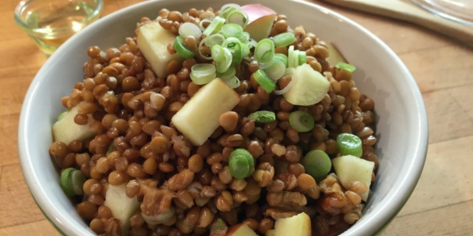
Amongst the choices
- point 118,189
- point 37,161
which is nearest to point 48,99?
point 37,161

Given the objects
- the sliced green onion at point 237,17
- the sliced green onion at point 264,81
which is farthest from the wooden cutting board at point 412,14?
the sliced green onion at point 264,81

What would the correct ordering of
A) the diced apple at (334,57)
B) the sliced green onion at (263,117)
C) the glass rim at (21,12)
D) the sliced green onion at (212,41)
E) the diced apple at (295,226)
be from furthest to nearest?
the glass rim at (21,12)
the diced apple at (334,57)
the sliced green onion at (212,41)
the sliced green onion at (263,117)
the diced apple at (295,226)

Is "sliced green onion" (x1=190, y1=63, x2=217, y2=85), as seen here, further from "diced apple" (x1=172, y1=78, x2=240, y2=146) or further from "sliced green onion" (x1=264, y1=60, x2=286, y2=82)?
"sliced green onion" (x1=264, y1=60, x2=286, y2=82)

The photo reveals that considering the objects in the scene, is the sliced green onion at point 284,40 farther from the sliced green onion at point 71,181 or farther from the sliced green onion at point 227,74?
the sliced green onion at point 71,181

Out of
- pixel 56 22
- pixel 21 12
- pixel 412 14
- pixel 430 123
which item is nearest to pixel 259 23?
pixel 430 123

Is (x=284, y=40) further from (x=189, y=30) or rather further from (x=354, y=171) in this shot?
(x=354, y=171)

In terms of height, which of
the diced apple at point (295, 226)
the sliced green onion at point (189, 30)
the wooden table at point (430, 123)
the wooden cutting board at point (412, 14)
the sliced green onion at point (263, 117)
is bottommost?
the wooden table at point (430, 123)
